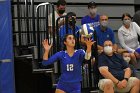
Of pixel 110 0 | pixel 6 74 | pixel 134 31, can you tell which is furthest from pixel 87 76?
pixel 110 0

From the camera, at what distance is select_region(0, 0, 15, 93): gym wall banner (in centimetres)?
509

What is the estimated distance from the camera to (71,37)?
15.3ft

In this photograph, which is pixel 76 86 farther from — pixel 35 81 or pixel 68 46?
pixel 35 81

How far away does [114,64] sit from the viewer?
524 cm

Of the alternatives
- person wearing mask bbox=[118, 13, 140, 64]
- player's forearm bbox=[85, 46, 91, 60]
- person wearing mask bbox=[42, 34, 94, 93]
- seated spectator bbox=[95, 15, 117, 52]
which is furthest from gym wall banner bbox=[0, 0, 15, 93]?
person wearing mask bbox=[118, 13, 140, 64]

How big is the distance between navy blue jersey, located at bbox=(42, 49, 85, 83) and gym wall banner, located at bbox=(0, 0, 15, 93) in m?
0.72

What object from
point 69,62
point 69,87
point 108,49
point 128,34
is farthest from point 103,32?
point 69,87

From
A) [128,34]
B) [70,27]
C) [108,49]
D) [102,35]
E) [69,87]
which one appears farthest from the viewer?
[128,34]

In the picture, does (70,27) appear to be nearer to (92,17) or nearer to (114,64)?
(114,64)

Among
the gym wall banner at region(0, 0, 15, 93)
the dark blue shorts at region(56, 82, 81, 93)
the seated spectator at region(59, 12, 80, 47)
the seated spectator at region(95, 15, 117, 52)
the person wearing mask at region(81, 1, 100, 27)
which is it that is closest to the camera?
the dark blue shorts at region(56, 82, 81, 93)

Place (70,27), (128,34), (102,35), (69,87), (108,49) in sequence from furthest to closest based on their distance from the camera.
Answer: (128,34) → (102,35) → (108,49) → (70,27) → (69,87)

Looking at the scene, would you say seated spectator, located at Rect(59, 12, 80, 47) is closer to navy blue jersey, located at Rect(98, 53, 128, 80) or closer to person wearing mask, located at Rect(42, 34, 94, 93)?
person wearing mask, located at Rect(42, 34, 94, 93)

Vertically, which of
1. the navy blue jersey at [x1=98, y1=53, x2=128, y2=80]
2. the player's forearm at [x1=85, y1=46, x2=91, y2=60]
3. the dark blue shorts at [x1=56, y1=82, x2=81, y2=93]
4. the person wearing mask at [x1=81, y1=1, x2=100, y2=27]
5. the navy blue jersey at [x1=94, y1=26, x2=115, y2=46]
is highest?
the person wearing mask at [x1=81, y1=1, x2=100, y2=27]

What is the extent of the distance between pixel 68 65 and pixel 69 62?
5 cm
